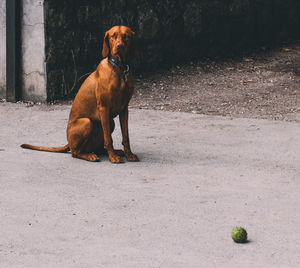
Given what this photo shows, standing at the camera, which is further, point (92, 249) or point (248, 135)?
point (248, 135)

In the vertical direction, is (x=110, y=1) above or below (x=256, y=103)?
above

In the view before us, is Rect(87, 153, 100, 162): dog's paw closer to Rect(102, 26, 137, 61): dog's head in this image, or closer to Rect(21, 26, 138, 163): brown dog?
Rect(21, 26, 138, 163): brown dog

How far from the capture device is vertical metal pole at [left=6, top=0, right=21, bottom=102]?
7.84 metres

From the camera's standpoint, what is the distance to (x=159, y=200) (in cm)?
430

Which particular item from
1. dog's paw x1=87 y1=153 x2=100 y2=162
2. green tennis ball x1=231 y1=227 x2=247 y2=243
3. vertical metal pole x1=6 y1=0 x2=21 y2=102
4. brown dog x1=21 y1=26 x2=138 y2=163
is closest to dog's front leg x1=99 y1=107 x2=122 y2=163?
brown dog x1=21 y1=26 x2=138 y2=163

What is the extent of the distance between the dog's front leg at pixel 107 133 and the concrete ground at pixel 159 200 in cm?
11

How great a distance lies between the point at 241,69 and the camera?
9.84 meters

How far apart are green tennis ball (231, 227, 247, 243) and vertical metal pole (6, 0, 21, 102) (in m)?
5.09

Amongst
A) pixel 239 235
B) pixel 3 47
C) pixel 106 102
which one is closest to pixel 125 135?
pixel 106 102

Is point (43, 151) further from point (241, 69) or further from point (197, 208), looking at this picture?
point (241, 69)

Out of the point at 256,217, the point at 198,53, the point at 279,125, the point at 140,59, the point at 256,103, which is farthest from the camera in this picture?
the point at 198,53

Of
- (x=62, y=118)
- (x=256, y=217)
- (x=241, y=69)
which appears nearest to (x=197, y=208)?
(x=256, y=217)

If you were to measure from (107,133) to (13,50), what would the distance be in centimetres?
311

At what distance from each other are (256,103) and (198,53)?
235 centimetres
